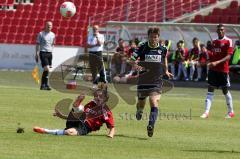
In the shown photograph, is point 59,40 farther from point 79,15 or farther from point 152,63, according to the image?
point 152,63

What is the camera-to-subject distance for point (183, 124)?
54.9ft

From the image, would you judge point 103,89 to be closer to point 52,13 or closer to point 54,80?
point 54,80

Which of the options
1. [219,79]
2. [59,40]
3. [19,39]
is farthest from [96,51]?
[19,39]

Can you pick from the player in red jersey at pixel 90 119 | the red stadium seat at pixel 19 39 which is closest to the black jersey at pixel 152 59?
the player in red jersey at pixel 90 119

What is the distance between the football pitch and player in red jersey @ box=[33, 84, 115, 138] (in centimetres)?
21

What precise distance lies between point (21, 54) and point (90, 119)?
28619 millimetres

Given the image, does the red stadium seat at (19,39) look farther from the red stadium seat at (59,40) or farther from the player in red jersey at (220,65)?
the player in red jersey at (220,65)

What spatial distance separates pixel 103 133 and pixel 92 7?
97.8 ft

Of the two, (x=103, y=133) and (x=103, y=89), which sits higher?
(x=103, y=89)

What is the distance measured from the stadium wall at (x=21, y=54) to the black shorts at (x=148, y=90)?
24914 mm

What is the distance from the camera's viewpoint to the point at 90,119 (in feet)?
45.1

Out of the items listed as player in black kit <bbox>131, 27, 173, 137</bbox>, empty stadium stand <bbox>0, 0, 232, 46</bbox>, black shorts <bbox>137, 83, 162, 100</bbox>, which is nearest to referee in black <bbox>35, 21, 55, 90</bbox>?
black shorts <bbox>137, 83, 162, 100</bbox>

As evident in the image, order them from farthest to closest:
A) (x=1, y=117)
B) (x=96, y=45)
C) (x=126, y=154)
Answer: (x=96, y=45) → (x=1, y=117) → (x=126, y=154)

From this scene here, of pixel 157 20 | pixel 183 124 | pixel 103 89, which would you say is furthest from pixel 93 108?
pixel 157 20
